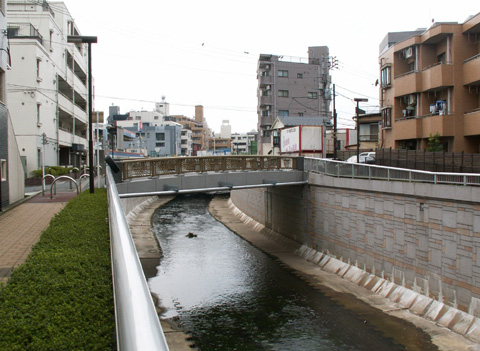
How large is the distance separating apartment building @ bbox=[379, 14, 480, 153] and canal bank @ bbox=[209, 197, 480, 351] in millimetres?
13053

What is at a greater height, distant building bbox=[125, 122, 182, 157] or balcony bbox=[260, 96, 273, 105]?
balcony bbox=[260, 96, 273, 105]

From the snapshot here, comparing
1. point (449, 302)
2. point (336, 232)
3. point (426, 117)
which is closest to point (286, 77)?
point (426, 117)

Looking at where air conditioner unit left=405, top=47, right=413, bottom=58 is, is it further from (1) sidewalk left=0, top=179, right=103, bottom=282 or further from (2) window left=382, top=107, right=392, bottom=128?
(1) sidewalk left=0, top=179, right=103, bottom=282

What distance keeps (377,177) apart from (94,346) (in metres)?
18.4

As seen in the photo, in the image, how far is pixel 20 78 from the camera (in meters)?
36.8

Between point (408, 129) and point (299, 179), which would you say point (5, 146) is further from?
point (408, 129)

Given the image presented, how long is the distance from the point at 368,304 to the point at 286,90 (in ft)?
181

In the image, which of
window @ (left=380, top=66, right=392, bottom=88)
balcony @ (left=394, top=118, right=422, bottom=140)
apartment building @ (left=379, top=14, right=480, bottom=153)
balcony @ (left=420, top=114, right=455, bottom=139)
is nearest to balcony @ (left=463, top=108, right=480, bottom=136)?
apartment building @ (left=379, top=14, right=480, bottom=153)

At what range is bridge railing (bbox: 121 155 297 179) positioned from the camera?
22.1m

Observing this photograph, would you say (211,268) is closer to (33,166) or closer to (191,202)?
(33,166)

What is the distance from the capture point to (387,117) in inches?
1428

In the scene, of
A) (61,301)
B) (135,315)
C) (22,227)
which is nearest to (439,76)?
(22,227)

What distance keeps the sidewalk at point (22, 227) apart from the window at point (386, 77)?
27207 mm

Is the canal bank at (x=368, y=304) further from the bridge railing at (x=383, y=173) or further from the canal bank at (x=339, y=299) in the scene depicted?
the bridge railing at (x=383, y=173)
